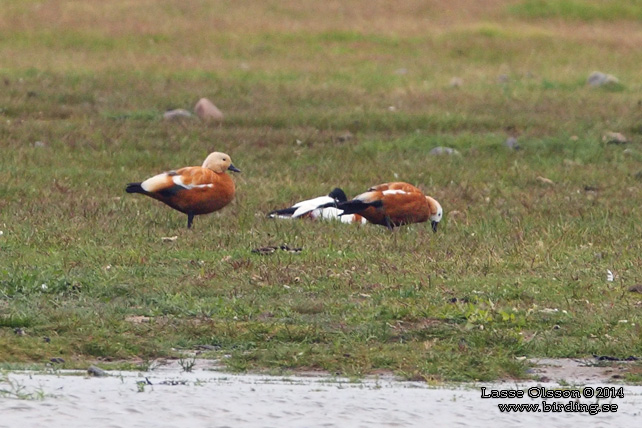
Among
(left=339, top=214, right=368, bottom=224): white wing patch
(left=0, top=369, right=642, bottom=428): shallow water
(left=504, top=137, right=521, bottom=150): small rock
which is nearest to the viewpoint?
(left=0, top=369, right=642, bottom=428): shallow water

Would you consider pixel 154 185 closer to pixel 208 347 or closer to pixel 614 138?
pixel 208 347

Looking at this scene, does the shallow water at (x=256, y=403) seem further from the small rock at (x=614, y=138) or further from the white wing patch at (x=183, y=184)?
the small rock at (x=614, y=138)

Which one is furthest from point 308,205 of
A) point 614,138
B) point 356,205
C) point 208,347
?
point 614,138

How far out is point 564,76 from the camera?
A: 22.9m

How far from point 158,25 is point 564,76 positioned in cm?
1018

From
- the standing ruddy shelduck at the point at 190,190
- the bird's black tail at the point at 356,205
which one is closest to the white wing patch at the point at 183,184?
the standing ruddy shelduck at the point at 190,190

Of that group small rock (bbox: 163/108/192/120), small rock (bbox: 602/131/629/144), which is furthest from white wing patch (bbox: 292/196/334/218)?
small rock (bbox: 602/131/629/144)

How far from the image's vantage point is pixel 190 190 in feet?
33.9

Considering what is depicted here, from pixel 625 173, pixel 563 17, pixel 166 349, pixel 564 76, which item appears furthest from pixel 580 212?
pixel 563 17

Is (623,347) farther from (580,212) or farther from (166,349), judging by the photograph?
(580,212)

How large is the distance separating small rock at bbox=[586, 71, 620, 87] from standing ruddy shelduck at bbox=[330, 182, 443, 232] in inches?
458

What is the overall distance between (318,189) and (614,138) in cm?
548

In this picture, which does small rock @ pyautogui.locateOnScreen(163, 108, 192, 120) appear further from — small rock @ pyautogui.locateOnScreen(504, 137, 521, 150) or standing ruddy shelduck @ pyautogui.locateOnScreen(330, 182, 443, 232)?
standing ruddy shelduck @ pyautogui.locateOnScreen(330, 182, 443, 232)

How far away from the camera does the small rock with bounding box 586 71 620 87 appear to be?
21481 millimetres
